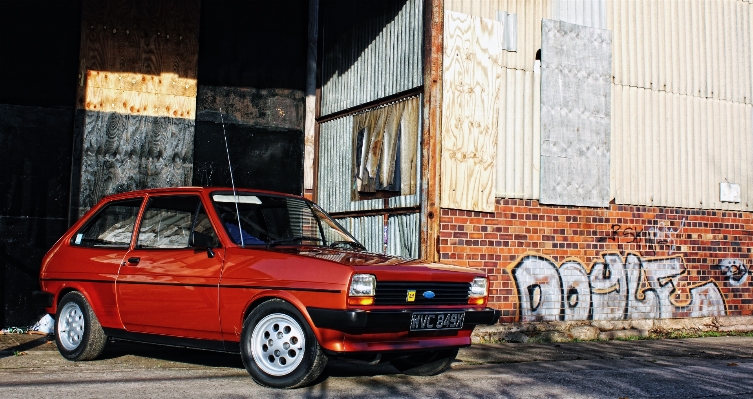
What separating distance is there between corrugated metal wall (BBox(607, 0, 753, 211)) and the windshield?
564 cm

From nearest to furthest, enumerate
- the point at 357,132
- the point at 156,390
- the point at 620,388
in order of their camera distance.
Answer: the point at 156,390 < the point at 620,388 < the point at 357,132

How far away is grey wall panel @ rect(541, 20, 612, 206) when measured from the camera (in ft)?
37.1

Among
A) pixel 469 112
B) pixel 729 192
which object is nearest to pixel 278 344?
pixel 469 112

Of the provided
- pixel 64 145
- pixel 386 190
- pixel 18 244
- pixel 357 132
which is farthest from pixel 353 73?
pixel 18 244

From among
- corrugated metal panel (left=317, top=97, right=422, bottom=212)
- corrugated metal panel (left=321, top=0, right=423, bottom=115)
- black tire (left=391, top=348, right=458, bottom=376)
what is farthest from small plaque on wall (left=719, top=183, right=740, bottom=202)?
black tire (left=391, top=348, right=458, bottom=376)

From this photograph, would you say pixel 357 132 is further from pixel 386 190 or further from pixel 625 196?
pixel 625 196

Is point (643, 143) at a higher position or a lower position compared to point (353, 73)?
lower

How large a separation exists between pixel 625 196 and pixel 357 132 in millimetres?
3808

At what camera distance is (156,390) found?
6.01 meters

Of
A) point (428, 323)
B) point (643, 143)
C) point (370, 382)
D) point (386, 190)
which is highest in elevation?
point (643, 143)

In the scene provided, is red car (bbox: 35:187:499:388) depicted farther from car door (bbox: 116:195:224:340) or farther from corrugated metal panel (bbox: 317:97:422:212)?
corrugated metal panel (bbox: 317:97:422:212)

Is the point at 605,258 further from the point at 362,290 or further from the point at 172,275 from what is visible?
the point at 172,275

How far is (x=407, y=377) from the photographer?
7016mm

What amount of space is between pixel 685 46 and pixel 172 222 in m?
8.49
